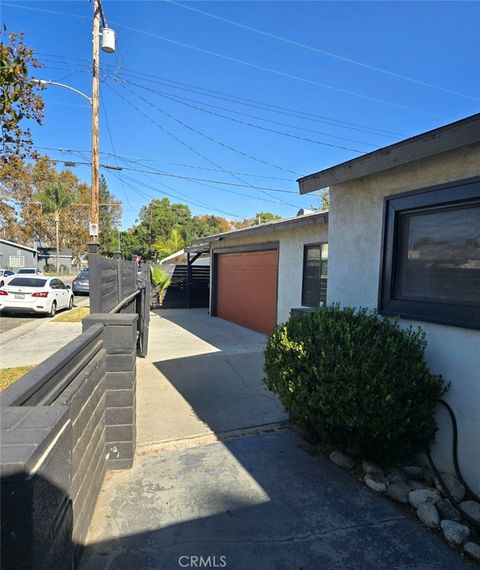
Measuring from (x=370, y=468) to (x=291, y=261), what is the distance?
21.3 ft

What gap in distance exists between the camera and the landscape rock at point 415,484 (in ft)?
9.41

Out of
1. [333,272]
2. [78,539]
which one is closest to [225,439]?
[78,539]

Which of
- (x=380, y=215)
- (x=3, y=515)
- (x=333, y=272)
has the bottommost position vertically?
(x=3, y=515)

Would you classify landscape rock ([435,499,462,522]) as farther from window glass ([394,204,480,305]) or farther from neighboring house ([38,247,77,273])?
neighboring house ([38,247,77,273])

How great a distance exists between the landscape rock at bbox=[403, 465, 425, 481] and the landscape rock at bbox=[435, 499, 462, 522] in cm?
39

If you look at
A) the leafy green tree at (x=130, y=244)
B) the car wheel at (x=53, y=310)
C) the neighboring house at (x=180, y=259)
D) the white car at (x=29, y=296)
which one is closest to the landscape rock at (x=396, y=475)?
the white car at (x=29, y=296)

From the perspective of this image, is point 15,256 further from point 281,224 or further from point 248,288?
point 281,224

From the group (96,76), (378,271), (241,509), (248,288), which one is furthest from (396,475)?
(96,76)

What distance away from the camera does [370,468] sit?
10.00ft

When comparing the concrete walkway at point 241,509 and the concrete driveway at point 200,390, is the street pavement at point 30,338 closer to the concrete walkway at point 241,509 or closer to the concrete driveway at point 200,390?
the concrete driveway at point 200,390

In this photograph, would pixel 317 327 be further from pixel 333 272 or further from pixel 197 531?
pixel 197 531

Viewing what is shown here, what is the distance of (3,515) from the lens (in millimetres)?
1005

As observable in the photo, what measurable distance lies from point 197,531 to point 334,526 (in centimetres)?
90

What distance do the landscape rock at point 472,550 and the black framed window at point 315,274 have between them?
545cm
